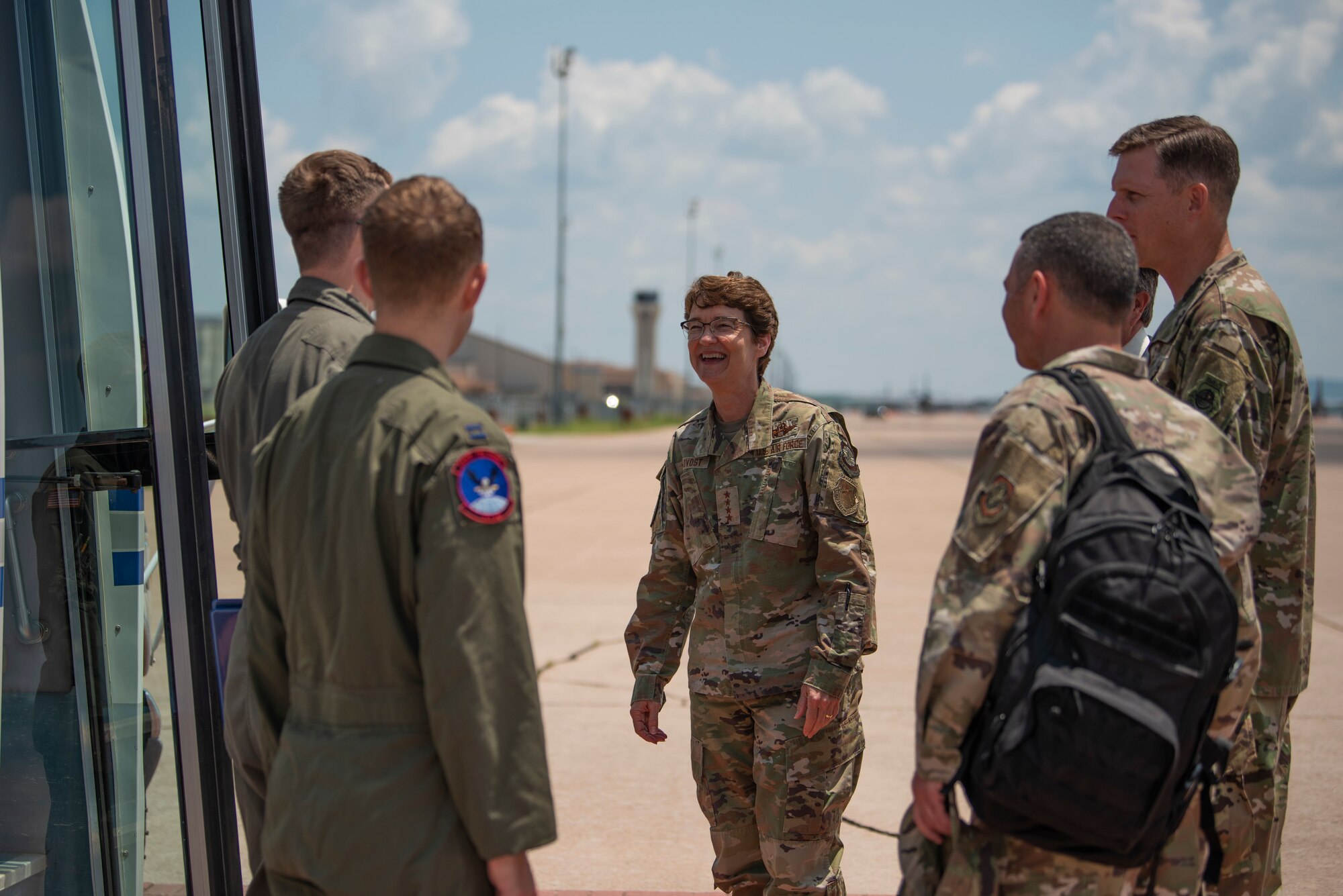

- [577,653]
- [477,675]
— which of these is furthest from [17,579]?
[577,653]

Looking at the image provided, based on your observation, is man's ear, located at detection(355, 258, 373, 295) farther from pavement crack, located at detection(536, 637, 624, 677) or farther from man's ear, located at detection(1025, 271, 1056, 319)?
pavement crack, located at detection(536, 637, 624, 677)

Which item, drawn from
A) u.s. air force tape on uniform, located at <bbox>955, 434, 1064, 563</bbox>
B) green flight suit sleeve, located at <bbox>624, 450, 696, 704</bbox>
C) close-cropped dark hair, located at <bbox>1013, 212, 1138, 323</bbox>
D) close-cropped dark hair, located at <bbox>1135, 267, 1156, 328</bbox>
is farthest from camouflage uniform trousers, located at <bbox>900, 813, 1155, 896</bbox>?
close-cropped dark hair, located at <bbox>1135, 267, 1156, 328</bbox>

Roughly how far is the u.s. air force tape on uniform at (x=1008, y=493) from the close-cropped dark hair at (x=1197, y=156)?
1.18 m

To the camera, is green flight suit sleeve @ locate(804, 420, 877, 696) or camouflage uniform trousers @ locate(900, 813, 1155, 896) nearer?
camouflage uniform trousers @ locate(900, 813, 1155, 896)

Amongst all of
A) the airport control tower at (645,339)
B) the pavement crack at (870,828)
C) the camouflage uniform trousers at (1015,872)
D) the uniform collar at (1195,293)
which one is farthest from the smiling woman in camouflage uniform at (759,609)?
the airport control tower at (645,339)

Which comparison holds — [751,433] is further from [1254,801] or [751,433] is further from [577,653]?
[577,653]

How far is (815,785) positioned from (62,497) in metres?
2.14

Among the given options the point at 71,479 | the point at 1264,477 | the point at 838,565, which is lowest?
the point at 838,565

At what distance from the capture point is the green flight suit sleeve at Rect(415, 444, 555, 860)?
1804mm

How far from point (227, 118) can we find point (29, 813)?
1.94 meters

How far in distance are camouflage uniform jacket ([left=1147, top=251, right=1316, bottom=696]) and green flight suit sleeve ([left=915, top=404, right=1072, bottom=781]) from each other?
818 millimetres

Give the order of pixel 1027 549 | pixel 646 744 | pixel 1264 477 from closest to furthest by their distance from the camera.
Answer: pixel 1027 549
pixel 1264 477
pixel 646 744

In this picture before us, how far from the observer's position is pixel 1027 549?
1950 millimetres

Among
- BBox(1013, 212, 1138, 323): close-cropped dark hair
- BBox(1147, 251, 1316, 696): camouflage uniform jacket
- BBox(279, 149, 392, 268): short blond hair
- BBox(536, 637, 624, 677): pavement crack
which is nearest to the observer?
BBox(1013, 212, 1138, 323): close-cropped dark hair
